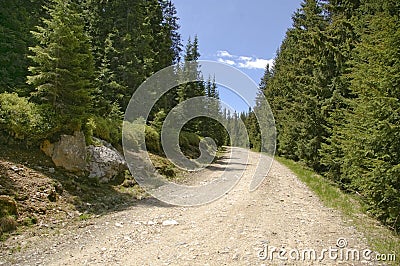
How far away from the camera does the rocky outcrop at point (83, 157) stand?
9594mm

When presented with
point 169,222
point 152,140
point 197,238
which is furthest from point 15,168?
point 152,140

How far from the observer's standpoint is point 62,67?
952 cm

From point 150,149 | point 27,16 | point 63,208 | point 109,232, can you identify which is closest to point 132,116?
point 150,149

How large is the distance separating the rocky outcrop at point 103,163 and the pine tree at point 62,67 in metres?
1.21

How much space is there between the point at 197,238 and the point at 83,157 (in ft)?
19.4

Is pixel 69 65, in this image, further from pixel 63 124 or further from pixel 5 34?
pixel 5 34

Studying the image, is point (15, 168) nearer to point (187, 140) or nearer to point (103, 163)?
point (103, 163)

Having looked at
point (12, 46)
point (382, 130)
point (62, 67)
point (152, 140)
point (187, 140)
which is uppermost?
point (12, 46)

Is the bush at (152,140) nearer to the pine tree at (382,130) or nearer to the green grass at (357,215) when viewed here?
the green grass at (357,215)

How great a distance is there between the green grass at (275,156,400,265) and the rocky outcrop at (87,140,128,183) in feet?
24.8

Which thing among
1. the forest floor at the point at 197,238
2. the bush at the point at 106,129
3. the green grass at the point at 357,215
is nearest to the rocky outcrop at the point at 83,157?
the bush at the point at 106,129

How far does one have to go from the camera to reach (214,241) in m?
5.86

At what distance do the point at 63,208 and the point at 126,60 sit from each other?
1381 centimetres

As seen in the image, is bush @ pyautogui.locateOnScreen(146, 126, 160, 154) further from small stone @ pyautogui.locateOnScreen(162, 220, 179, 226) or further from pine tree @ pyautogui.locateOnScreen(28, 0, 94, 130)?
small stone @ pyautogui.locateOnScreen(162, 220, 179, 226)
